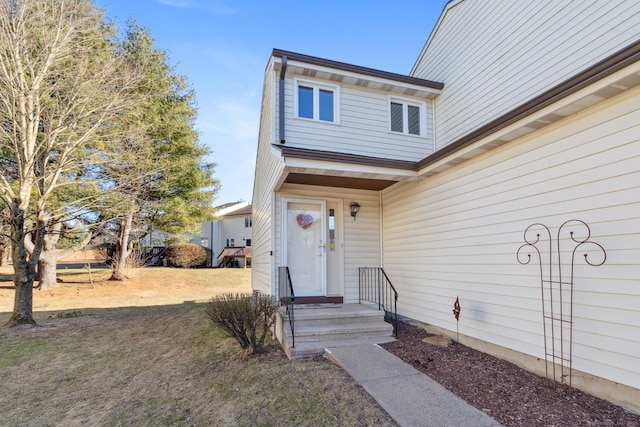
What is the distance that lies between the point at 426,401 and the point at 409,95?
6981 mm

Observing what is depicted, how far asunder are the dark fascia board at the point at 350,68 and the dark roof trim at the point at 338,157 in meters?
2.33

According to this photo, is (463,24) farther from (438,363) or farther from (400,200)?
(438,363)

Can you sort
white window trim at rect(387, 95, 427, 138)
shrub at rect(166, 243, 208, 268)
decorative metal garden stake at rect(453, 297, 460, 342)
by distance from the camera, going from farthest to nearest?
1. shrub at rect(166, 243, 208, 268)
2. white window trim at rect(387, 95, 427, 138)
3. decorative metal garden stake at rect(453, 297, 460, 342)

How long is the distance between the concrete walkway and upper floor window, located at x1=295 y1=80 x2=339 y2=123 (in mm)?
4850

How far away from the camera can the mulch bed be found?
304cm

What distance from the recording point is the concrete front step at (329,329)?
5.18 metres

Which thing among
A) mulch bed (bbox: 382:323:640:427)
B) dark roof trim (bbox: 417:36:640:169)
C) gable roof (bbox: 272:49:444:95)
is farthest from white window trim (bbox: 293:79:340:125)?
mulch bed (bbox: 382:323:640:427)

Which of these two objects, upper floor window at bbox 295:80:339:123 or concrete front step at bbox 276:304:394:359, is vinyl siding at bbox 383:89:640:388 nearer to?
concrete front step at bbox 276:304:394:359

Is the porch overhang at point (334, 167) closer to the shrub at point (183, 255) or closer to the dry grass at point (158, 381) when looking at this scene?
the dry grass at point (158, 381)

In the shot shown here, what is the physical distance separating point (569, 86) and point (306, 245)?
517 cm

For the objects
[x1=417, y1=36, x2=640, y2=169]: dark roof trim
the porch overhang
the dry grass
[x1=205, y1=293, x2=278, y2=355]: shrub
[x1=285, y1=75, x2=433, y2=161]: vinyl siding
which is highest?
[x1=285, y1=75, x2=433, y2=161]: vinyl siding

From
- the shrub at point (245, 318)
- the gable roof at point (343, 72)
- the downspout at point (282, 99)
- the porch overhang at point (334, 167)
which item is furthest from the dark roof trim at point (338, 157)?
the shrub at point (245, 318)

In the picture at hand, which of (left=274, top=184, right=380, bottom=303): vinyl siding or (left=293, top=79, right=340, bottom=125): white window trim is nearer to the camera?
(left=293, top=79, right=340, bottom=125): white window trim

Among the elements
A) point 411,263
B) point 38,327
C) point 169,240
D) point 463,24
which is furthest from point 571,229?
point 169,240
